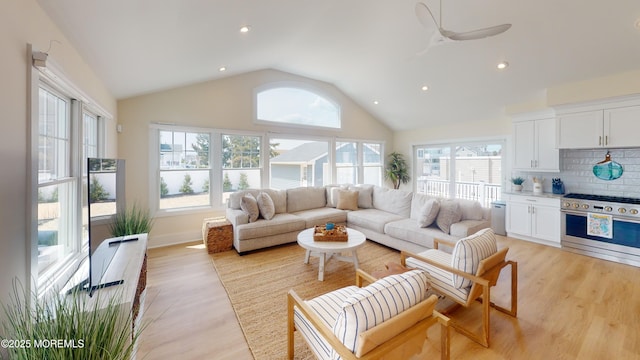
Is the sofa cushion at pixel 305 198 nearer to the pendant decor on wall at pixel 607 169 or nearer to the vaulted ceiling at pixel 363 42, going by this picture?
the vaulted ceiling at pixel 363 42

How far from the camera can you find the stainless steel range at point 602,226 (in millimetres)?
3520

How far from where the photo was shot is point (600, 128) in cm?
381

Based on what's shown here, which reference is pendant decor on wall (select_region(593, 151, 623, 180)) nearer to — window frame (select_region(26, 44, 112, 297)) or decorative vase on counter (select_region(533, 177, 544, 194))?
decorative vase on counter (select_region(533, 177, 544, 194))

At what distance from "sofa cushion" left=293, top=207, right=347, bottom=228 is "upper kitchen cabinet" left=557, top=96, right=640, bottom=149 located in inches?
154

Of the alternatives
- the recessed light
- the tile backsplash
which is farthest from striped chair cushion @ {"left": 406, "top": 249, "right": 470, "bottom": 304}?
the tile backsplash

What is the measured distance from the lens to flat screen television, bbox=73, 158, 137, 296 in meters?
1.62

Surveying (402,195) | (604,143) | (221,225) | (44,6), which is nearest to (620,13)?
(604,143)

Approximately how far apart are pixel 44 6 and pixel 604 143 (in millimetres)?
6528

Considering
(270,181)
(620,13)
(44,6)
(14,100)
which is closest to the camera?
(14,100)

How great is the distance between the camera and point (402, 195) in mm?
4598

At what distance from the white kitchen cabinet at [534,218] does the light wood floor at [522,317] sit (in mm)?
792

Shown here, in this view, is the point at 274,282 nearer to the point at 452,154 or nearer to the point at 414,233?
the point at 414,233

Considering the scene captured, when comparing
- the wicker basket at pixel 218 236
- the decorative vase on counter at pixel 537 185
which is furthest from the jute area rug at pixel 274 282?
the decorative vase on counter at pixel 537 185

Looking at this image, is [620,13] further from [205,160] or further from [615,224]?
[205,160]
